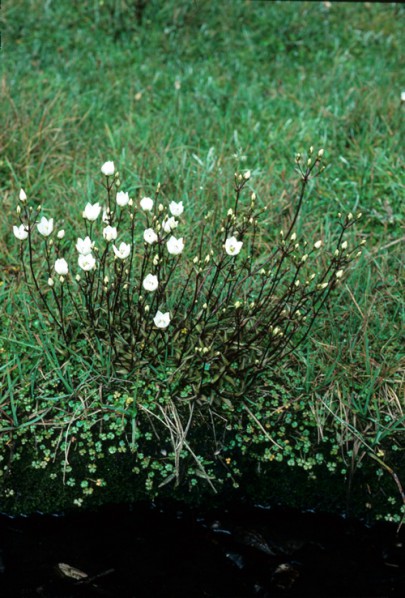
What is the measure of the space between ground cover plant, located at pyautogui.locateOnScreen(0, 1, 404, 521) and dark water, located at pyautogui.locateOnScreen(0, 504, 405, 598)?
15 centimetres

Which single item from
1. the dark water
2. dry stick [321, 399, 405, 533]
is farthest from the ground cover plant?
the dark water

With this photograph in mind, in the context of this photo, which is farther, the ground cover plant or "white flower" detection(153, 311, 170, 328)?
the ground cover plant

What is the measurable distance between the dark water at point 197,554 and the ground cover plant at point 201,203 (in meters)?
0.15

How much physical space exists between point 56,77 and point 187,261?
2.62 meters

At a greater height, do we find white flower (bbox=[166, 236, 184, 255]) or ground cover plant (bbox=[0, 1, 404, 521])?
white flower (bbox=[166, 236, 184, 255])

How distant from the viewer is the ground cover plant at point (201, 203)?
11.1 feet

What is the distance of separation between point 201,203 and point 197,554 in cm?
212

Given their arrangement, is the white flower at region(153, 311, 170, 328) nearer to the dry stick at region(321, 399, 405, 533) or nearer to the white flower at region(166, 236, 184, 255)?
the white flower at region(166, 236, 184, 255)

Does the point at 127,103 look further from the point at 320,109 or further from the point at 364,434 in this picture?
the point at 364,434

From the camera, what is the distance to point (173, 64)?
250 inches

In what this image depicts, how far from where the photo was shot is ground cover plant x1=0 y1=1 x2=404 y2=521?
3396 millimetres

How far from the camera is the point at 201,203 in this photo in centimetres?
447

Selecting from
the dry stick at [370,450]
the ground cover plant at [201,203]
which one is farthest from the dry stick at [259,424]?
the dry stick at [370,450]

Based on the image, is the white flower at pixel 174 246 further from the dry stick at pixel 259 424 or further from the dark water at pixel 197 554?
the dark water at pixel 197 554
